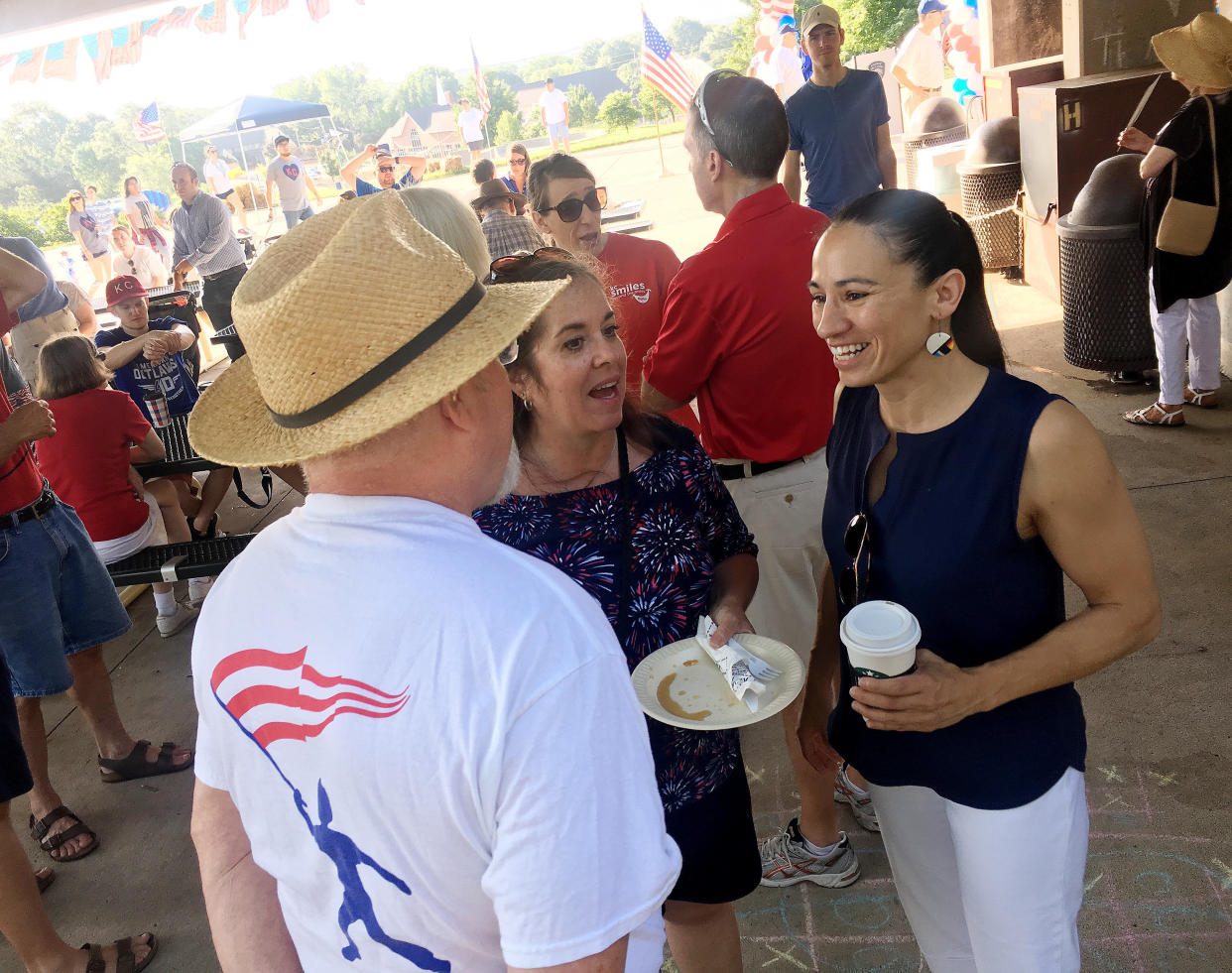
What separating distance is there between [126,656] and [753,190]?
4516 millimetres

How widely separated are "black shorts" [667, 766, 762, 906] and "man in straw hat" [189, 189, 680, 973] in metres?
0.79

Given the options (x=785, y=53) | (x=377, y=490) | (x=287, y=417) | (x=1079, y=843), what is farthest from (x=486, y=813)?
(x=785, y=53)

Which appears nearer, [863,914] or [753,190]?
[863,914]

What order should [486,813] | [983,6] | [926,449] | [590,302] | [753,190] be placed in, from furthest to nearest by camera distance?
[983,6] < [753,190] < [590,302] < [926,449] < [486,813]

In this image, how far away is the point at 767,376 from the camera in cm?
289

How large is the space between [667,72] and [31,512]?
13950 millimetres

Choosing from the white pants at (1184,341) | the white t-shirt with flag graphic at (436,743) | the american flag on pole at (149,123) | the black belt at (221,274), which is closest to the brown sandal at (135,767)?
the white t-shirt with flag graphic at (436,743)

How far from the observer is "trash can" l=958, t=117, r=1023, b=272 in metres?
8.34

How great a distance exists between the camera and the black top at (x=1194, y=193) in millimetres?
4797

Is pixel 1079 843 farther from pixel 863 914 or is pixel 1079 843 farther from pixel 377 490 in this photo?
pixel 377 490

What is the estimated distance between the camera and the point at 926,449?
5.64 ft

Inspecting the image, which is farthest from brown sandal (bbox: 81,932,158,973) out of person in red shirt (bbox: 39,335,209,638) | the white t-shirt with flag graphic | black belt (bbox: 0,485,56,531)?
the white t-shirt with flag graphic

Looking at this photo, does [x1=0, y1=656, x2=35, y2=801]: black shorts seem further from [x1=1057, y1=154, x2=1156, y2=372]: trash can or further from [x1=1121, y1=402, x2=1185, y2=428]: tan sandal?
[x1=1057, y1=154, x2=1156, y2=372]: trash can

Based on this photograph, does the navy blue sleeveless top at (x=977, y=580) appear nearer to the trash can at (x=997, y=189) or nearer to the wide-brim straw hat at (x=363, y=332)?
the wide-brim straw hat at (x=363, y=332)
